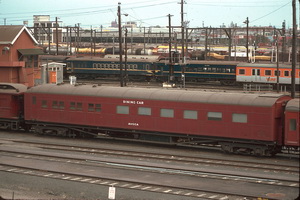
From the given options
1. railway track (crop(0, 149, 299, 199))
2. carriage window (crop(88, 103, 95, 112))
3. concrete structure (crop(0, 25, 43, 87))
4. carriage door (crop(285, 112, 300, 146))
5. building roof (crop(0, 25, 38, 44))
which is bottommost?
railway track (crop(0, 149, 299, 199))

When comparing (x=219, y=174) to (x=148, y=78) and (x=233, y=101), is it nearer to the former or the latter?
(x=233, y=101)

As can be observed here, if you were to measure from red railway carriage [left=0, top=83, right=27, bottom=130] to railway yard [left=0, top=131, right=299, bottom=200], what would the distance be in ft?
15.1

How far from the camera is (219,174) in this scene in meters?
20.8

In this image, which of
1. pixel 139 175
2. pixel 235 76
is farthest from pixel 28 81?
pixel 139 175

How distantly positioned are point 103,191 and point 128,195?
1.21 metres

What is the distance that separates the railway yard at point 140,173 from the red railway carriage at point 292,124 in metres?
1.13

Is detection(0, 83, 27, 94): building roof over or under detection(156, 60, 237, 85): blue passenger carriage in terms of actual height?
under

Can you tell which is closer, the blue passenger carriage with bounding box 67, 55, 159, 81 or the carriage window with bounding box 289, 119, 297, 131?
the carriage window with bounding box 289, 119, 297, 131

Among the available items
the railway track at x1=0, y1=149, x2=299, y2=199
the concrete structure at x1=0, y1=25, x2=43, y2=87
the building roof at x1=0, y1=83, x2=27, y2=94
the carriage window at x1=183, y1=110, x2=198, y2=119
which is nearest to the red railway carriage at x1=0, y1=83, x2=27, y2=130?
the building roof at x1=0, y1=83, x2=27, y2=94

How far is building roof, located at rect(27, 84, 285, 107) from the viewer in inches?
952

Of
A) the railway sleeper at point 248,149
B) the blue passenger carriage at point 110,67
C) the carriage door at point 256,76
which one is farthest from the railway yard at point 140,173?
the blue passenger carriage at point 110,67

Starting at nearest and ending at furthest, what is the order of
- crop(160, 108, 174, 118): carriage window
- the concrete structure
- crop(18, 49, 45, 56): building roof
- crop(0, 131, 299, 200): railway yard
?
crop(0, 131, 299, 200): railway yard, crop(160, 108, 174, 118): carriage window, the concrete structure, crop(18, 49, 45, 56): building roof

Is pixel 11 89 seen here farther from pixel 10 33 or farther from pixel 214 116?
pixel 10 33

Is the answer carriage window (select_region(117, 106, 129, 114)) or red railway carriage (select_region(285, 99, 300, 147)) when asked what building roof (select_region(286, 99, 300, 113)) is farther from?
carriage window (select_region(117, 106, 129, 114))
